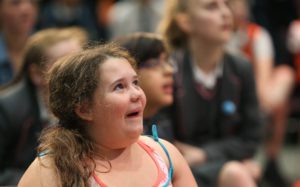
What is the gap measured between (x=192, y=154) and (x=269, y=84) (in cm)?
165

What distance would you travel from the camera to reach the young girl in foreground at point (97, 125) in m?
2.14

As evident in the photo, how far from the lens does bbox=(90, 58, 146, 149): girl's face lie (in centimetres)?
218

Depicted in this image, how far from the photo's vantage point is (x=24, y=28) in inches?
168

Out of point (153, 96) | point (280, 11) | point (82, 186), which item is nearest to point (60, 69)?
point (82, 186)

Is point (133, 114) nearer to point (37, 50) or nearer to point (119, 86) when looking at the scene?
point (119, 86)

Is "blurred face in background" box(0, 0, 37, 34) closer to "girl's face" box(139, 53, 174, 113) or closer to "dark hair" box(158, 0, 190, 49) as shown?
"dark hair" box(158, 0, 190, 49)

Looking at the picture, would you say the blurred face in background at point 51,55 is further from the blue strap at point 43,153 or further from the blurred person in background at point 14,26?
the blue strap at point 43,153

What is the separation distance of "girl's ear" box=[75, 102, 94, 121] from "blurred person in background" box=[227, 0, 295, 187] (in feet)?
8.57

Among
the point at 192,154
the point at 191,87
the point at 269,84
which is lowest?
the point at 269,84

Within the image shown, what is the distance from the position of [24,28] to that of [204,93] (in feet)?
3.95

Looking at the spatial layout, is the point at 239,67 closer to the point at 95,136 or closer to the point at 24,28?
the point at 24,28

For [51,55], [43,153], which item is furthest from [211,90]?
[43,153]

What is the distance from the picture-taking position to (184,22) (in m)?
3.80

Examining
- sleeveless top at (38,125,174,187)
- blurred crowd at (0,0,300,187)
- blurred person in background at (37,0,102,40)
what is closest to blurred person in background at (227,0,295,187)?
blurred crowd at (0,0,300,187)
